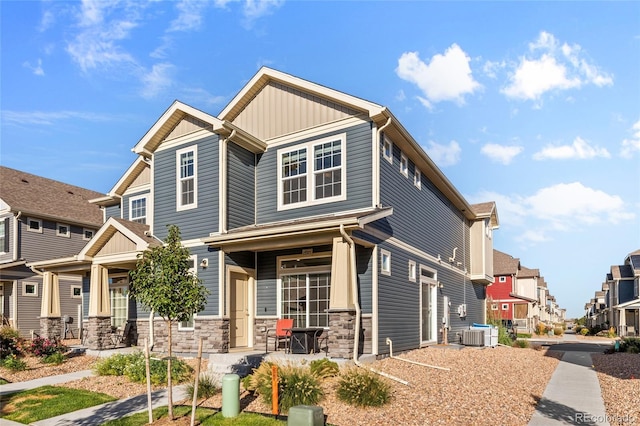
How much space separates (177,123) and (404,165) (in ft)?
24.8

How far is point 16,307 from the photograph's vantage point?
24516 millimetres

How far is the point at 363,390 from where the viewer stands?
28.9 ft

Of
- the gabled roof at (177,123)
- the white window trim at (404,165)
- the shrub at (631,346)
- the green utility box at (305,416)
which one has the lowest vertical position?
the shrub at (631,346)

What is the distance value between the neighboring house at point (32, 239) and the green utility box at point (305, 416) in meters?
19.0

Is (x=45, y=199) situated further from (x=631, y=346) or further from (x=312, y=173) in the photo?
(x=631, y=346)

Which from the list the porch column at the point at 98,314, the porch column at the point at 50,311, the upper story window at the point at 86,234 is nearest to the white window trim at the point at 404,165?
the porch column at the point at 98,314

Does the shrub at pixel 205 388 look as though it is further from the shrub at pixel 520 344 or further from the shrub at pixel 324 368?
the shrub at pixel 520 344

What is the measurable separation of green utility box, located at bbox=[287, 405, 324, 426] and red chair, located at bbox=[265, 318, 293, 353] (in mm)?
5664

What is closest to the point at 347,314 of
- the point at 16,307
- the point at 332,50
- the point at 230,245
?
the point at 230,245

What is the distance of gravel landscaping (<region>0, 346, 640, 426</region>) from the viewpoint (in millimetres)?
8383

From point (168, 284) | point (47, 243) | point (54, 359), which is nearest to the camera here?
point (168, 284)

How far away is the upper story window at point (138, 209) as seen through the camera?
18797 millimetres

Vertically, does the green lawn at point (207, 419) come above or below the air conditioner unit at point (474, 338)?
above

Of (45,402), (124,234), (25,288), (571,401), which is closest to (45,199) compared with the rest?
(25,288)
